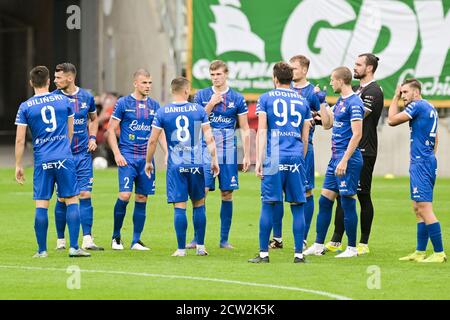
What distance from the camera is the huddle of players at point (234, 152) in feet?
39.0

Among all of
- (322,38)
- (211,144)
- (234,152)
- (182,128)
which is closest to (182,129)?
(182,128)

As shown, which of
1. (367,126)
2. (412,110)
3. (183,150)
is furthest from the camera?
(367,126)

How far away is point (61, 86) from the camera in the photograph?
43.8 feet

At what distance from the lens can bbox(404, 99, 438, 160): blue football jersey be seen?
1211 centimetres

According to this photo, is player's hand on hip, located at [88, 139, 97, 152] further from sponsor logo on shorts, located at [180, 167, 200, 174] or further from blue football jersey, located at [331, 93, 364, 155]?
blue football jersey, located at [331, 93, 364, 155]

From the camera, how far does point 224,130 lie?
1389cm

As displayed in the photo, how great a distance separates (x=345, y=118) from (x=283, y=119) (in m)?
1.10

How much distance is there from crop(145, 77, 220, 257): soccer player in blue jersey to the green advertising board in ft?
50.4

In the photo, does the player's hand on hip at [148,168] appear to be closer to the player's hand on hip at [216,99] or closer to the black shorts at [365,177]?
the player's hand on hip at [216,99]

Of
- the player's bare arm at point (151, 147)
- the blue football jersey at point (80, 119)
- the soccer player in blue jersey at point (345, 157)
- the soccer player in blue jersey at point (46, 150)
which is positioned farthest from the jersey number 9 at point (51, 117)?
the soccer player in blue jersey at point (345, 157)

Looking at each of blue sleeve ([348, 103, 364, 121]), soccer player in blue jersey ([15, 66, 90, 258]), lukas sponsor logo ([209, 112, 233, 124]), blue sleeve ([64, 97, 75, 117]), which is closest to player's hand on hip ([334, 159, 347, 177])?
blue sleeve ([348, 103, 364, 121])

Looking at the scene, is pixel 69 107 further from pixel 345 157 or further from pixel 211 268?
pixel 345 157
